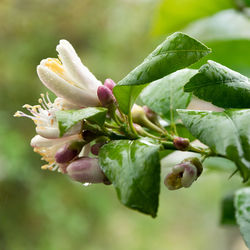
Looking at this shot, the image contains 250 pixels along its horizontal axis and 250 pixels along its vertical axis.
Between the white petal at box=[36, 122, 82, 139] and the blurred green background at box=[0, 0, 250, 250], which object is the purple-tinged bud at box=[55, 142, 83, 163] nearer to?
the white petal at box=[36, 122, 82, 139]

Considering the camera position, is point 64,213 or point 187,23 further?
point 64,213

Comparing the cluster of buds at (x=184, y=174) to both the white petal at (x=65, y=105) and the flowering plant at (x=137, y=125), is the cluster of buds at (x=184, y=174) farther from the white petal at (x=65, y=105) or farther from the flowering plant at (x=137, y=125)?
the white petal at (x=65, y=105)

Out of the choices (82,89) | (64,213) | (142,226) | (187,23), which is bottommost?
(142,226)

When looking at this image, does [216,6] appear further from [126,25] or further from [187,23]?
[126,25]

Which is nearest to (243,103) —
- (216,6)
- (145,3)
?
(216,6)

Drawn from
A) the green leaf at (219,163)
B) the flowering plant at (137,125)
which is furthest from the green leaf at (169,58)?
the green leaf at (219,163)
